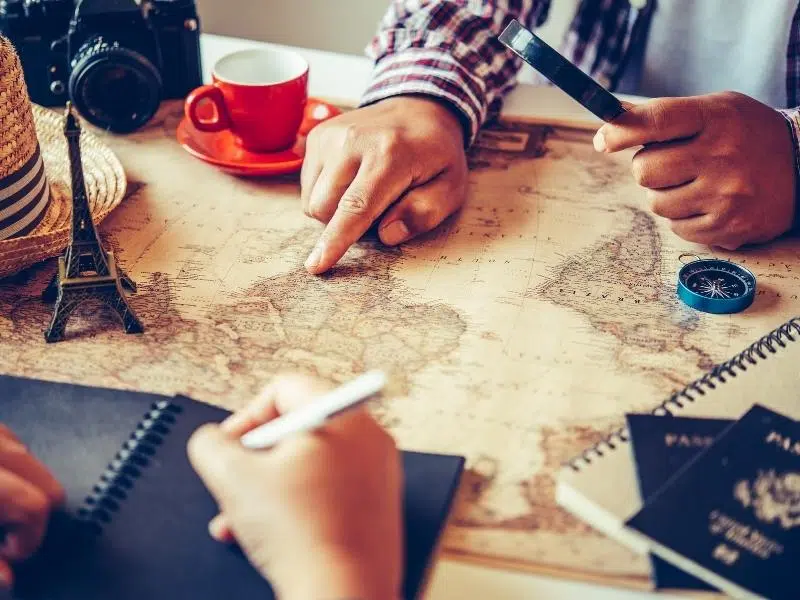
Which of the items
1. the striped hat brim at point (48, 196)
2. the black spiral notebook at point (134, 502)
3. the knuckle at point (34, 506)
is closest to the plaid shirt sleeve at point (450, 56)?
the striped hat brim at point (48, 196)

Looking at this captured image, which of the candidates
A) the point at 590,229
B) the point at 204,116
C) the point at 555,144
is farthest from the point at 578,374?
the point at 204,116

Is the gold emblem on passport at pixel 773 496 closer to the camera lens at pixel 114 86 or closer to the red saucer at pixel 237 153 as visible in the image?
the red saucer at pixel 237 153

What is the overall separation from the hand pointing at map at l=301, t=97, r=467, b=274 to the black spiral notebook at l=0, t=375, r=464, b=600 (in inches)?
10.9

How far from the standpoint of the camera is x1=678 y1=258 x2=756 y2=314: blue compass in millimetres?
854

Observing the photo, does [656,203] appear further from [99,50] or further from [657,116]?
[99,50]

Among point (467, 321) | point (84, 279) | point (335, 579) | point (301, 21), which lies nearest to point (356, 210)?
point (467, 321)

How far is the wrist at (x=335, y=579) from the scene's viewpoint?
1.68 feet

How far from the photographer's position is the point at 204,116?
117 centimetres

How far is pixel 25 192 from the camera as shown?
34.5 inches

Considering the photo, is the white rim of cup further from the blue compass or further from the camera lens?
the blue compass

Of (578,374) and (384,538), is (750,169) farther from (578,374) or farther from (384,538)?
(384,538)

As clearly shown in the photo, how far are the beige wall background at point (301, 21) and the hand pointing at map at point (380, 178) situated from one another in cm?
118

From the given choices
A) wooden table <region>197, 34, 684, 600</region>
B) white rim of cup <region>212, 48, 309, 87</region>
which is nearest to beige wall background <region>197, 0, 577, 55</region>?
wooden table <region>197, 34, 684, 600</region>

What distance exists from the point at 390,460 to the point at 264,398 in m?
0.12
